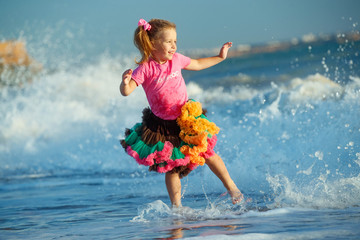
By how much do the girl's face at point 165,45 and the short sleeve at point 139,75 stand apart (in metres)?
0.14

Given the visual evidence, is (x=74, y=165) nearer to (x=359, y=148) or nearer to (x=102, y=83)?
(x=359, y=148)

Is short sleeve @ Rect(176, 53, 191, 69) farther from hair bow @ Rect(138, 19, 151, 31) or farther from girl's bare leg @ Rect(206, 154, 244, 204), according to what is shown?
girl's bare leg @ Rect(206, 154, 244, 204)

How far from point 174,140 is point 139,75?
1.74ft

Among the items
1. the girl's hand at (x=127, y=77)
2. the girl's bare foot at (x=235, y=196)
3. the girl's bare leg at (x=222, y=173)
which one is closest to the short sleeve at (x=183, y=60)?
the girl's hand at (x=127, y=77)

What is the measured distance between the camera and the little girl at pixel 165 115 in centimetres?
373

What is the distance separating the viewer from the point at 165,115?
12.7ft

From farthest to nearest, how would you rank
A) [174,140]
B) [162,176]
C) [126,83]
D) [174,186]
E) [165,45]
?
[162,176] < [174,186] < [174,140] < [165,45] < [126,83]

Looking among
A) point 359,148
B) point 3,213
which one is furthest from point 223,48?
point 3,213

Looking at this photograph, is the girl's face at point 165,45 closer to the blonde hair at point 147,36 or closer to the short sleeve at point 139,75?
the blonde hair at point 147,36

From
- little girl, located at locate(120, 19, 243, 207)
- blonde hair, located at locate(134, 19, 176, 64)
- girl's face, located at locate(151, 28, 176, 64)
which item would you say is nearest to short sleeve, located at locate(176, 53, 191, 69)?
little girl, located at locate(120, 19, 243, 207)

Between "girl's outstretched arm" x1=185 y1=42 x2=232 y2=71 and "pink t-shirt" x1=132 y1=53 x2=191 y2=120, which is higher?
"girl's outstretched arm" x1=185 y1=42 x2=232 y2=71

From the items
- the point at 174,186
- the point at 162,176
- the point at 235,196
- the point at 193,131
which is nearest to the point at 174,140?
the point at 193,131

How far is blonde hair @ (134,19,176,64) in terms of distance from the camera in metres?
3.71

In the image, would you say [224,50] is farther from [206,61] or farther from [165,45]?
[165,45]
